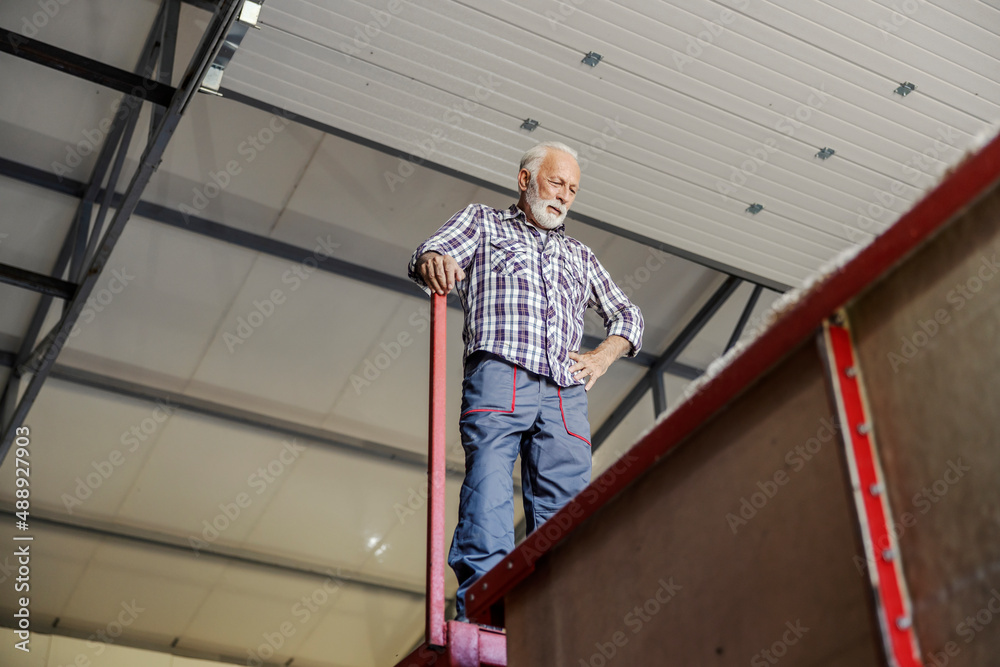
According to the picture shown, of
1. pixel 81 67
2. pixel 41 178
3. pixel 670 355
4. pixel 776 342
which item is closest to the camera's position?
pixel 776 342

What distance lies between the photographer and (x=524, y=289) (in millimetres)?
3832

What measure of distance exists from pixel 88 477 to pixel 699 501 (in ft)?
36.8

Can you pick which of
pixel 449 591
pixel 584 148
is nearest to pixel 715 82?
pixel 584 148

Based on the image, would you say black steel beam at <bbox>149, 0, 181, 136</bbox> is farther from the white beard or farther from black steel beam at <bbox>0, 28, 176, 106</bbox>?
Result: the white beard

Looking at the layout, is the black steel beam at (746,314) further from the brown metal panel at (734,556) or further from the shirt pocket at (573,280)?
the brown metal panel at (734,556)

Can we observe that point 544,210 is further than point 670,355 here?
No

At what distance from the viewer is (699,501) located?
203cm

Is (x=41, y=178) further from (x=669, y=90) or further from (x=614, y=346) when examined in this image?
(x=614, y=346)

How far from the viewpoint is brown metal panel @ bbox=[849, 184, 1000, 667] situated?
57.1 inches

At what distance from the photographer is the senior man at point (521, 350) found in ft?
11.2

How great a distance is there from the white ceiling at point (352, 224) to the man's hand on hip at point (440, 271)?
2.26m

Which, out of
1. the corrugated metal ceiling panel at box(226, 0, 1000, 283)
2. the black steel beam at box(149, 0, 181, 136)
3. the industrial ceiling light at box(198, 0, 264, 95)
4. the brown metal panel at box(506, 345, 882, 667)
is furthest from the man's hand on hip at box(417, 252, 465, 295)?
the black steel beam at box(149, 0, 181, 136)

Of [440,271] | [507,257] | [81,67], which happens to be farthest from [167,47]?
[440,271]

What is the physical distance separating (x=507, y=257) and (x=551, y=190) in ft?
1.26
